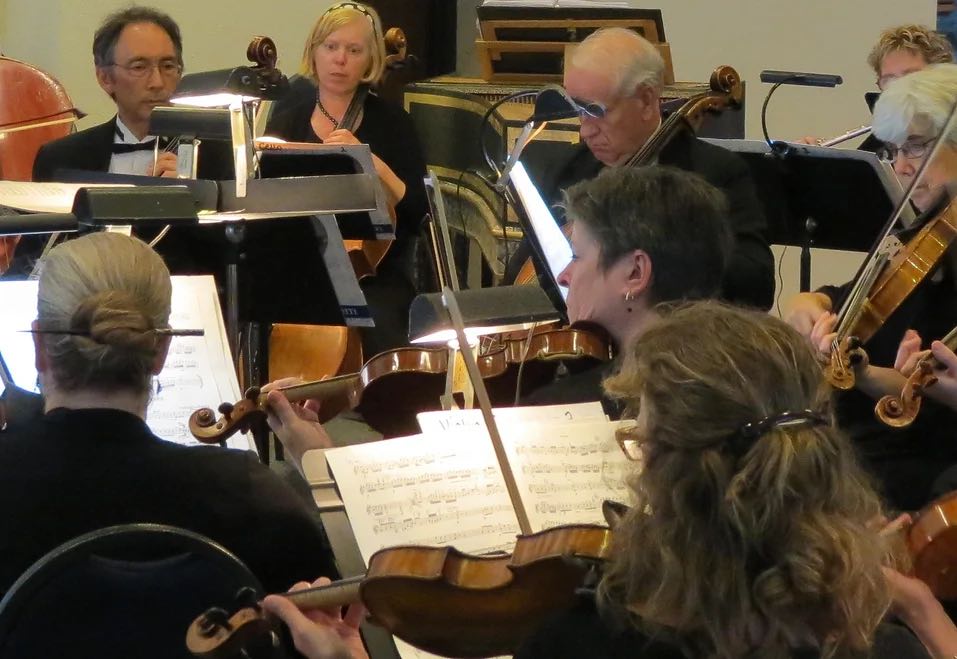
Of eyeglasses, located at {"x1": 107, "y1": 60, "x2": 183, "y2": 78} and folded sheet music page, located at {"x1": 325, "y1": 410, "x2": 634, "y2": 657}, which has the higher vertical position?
eyeglasses, located at {"x1": 107, "y1": 60, "x2": 183, "y2": 78}

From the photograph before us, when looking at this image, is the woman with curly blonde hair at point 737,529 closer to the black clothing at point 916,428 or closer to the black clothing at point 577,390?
the black clothing at point 577,390

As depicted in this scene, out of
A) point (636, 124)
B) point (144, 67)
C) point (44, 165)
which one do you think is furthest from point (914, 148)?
point (44, 165)

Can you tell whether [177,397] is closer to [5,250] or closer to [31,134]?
[5,250]

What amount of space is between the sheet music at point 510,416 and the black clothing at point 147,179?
108 cm

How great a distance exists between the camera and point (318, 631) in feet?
4.25

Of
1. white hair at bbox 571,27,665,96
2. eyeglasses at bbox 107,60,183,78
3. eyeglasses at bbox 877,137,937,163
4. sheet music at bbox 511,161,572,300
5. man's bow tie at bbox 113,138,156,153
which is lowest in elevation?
man's bow tie at bbox 113,138,156,153

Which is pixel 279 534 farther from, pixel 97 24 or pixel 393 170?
pixel 97 24

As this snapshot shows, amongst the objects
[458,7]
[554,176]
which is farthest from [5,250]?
[458,7]

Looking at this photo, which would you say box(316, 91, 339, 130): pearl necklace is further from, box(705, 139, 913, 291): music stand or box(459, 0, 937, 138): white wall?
box(459, 0, 937, 138): white wall

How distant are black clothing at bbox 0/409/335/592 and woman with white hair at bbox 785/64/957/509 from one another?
1098 millimetres

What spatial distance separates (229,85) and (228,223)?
26 cm

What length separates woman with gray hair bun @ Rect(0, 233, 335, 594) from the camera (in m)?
1.40

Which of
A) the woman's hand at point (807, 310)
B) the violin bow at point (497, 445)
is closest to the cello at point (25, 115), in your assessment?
the woman's hand at point (807, 310)

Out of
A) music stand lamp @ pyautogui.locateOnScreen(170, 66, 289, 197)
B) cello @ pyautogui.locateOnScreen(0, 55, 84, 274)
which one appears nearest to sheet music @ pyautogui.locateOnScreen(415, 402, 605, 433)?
music stand lamp @ pyautogui.locateOnScreen(170, 66, 289, 197)
